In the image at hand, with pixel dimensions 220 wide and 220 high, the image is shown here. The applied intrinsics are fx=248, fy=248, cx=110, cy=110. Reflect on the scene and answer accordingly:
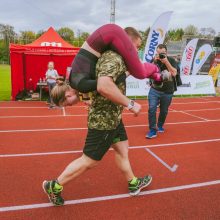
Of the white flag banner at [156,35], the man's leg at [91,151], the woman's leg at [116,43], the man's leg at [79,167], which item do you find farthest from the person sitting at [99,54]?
the white flag banner at [156,35]

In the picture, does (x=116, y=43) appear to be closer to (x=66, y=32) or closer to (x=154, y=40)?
(x=154, y=40)

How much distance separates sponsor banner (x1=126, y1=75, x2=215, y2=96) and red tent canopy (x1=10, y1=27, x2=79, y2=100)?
3.10m

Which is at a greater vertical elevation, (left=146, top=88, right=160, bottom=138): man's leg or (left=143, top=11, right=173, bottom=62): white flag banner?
(left=143, top=11, right=173, bottom=62): white flag banner

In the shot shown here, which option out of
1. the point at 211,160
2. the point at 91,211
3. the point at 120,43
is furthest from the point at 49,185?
the point at 211,160

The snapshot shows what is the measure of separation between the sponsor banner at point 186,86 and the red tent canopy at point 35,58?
310cm

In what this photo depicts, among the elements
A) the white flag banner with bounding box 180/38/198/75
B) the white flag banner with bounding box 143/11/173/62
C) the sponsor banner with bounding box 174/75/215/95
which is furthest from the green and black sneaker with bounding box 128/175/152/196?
the white flag banner with bounding box 180/38/198/75

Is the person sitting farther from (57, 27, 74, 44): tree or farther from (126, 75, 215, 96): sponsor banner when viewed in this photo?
(57, 27, 74, 44): tree

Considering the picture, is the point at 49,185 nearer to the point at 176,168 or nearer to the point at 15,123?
the point at 176,168

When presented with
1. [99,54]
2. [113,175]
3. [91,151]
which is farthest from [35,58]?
[99,54]

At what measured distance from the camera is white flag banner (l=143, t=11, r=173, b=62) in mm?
11219

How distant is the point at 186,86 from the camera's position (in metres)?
12.9

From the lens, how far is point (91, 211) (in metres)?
2.85

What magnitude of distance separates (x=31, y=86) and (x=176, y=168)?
32.3 feet

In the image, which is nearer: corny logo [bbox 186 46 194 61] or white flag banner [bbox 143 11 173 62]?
white flag banner [bbox 143 11 173 62]
